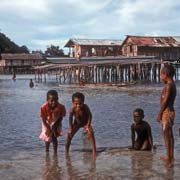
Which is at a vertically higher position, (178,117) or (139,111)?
(139,111)

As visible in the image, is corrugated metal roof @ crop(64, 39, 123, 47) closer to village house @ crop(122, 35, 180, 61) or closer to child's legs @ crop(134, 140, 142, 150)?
village house @ crop(122, 35, 180, 61)

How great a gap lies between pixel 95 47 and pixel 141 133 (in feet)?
187

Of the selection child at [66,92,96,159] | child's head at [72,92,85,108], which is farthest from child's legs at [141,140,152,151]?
child's head at [72,92,85,108]

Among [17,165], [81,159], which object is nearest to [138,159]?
[81,159]

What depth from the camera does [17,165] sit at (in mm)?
6828

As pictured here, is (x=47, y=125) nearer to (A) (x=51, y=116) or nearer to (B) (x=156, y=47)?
(A) (x=51, y=116)

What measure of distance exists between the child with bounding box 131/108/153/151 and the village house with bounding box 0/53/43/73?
82.6 m

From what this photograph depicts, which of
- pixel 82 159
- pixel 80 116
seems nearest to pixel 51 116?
pixel 80 116

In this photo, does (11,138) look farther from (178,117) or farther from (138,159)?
(178,117)

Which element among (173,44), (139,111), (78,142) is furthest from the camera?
(173,44)

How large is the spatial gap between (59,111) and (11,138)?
10.0 ft

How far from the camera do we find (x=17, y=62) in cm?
9312

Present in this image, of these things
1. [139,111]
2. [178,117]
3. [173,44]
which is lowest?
[178,117]

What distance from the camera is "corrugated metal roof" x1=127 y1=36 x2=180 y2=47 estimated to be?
58.2 metres
